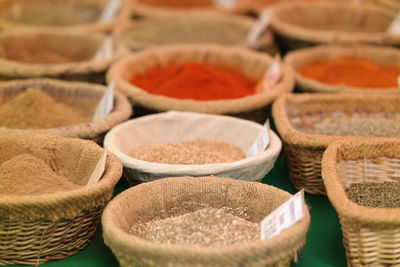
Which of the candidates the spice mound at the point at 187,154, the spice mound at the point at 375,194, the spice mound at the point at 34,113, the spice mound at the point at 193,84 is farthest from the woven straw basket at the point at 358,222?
the spice mound at the point at 34,113

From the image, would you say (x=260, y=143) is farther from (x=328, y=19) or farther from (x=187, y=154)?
(x=328, y=19)

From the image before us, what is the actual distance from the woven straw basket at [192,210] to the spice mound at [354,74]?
1006 mm

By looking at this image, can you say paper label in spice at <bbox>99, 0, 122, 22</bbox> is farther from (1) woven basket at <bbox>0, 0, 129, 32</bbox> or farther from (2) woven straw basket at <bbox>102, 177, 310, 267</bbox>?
(2) woven straw basket at <bbox>102, 177, 310, 267</bbox>

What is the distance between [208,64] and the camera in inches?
96.1

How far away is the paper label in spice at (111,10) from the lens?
2.96 m

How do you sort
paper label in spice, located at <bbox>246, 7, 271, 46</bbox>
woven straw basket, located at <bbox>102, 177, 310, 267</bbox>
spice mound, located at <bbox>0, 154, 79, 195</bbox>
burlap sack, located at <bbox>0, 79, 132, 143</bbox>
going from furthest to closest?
1. paper label in spice, located at <bbox>246, 7, 271, 46</bbox>
2. burlap sack, located at <bbox>0, 79, 132, 143</bbox>
3. spice mound, located at <bbox>0, 154, 79, 195</bbox>
4. woven straw basket, located at <bbox>102, 177, 310, 267</bbox>

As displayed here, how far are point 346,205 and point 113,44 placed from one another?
1.62 meters

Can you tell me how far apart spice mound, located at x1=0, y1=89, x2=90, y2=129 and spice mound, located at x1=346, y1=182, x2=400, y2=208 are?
932 millimetres

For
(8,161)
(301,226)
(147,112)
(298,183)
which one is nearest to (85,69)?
(147,112)

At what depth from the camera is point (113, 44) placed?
249 cm

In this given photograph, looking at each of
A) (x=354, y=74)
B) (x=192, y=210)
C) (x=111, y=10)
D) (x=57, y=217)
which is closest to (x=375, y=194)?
(x=192, y=210)

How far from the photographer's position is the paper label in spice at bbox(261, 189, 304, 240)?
1.14 metres

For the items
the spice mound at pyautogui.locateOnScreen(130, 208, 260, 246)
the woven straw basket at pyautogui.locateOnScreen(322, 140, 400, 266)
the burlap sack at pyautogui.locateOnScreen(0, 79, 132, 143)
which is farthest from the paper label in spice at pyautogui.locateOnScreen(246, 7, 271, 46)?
the spice mound at pyautogui.locateOnScreen(130, 208, 260, 246)

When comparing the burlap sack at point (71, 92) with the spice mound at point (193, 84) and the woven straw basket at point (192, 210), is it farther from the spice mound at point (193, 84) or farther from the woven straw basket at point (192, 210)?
the woven straw basket at point (192, 210)
